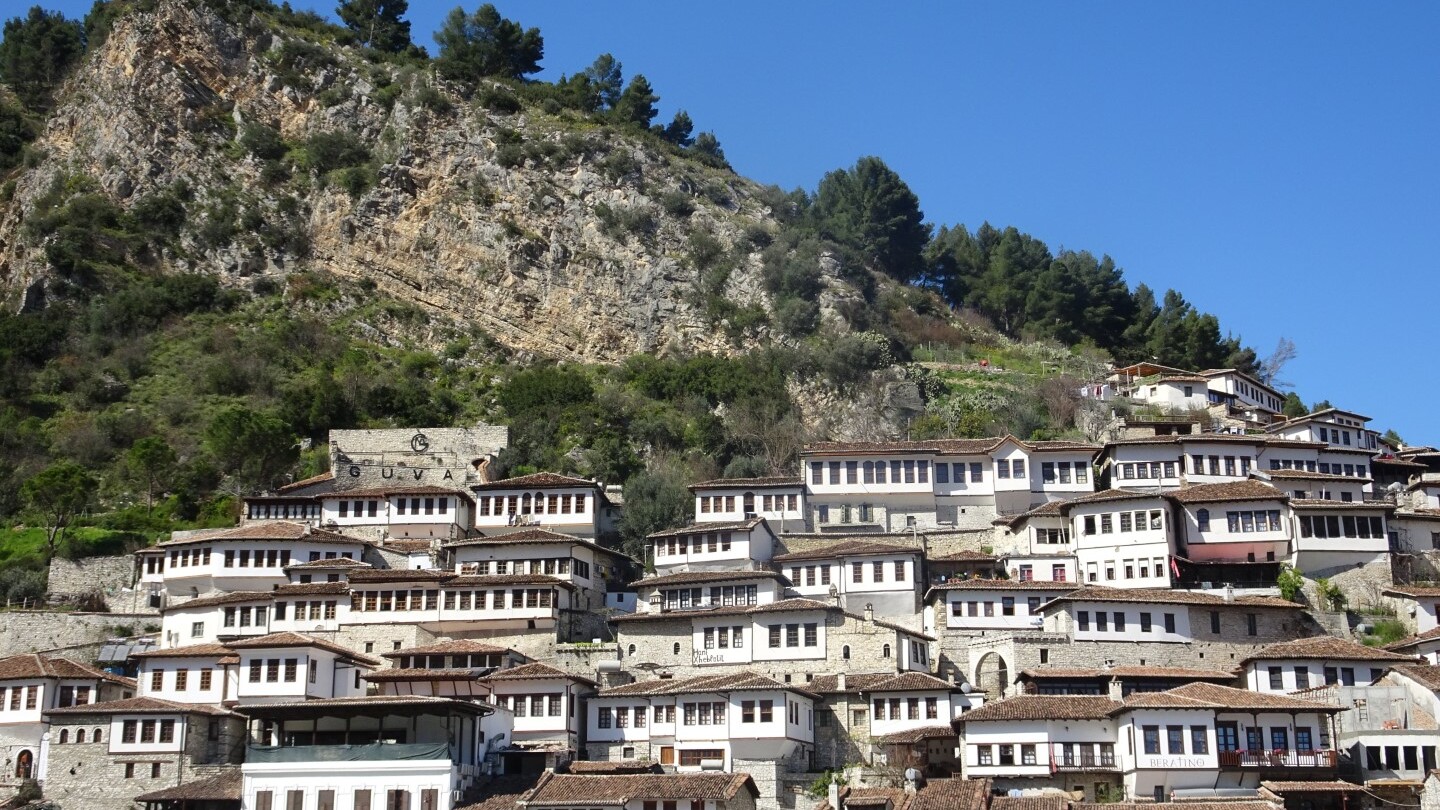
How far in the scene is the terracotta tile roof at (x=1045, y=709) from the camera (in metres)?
42.6

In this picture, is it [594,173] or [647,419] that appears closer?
[647,419]

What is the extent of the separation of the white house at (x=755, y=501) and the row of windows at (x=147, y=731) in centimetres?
2337

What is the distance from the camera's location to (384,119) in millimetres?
104625

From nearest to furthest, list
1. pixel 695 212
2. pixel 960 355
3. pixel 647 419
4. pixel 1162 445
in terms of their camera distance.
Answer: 1. pixel 1162 445
2. pixel 647 419
3. pixel 960 355
4. pixel 695 212

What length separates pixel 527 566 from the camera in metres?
56.2

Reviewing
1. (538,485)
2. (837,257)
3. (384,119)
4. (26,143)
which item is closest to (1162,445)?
(538,485)

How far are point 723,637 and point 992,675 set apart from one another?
31.8 ft

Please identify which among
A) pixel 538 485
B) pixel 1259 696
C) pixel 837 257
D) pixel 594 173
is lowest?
pixel 1259 696

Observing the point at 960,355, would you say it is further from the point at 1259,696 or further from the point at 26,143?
the point at 26,143

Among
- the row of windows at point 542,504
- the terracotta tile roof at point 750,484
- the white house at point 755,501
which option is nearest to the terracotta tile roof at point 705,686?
the white house at point 755,501

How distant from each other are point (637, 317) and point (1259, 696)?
5643cm

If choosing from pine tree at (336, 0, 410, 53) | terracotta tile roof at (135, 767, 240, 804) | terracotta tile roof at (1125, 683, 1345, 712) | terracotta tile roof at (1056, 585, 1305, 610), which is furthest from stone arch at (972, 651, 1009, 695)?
pine tree at (336, 0, 410, 53)

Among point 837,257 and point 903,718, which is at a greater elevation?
point 837,257

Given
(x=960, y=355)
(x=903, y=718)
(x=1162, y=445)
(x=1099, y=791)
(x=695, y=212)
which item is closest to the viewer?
(x=1099, y=791)
